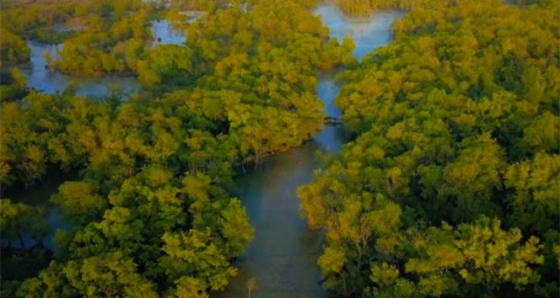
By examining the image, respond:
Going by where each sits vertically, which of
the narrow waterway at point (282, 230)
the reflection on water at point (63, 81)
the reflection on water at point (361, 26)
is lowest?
the narrow waterway at point (282, 230)

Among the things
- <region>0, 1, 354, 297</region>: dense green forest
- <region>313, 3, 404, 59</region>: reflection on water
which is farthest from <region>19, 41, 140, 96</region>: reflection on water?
<region>313, 3, 404, 59</region>: reflection on water

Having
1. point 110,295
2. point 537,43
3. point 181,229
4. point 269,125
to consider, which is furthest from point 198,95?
point 537,43

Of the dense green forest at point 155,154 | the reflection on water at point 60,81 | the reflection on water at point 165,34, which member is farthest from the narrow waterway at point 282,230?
the reflection on water at point 165,34

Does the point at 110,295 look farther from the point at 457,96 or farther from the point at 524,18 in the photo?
the point at 524,18

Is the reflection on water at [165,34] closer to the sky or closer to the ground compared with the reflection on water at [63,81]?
closer to the sky

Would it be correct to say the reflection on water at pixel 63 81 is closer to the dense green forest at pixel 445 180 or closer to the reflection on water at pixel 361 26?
the dense green forest at pixel 445 180

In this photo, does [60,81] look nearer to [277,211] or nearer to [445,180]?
[277,211]
